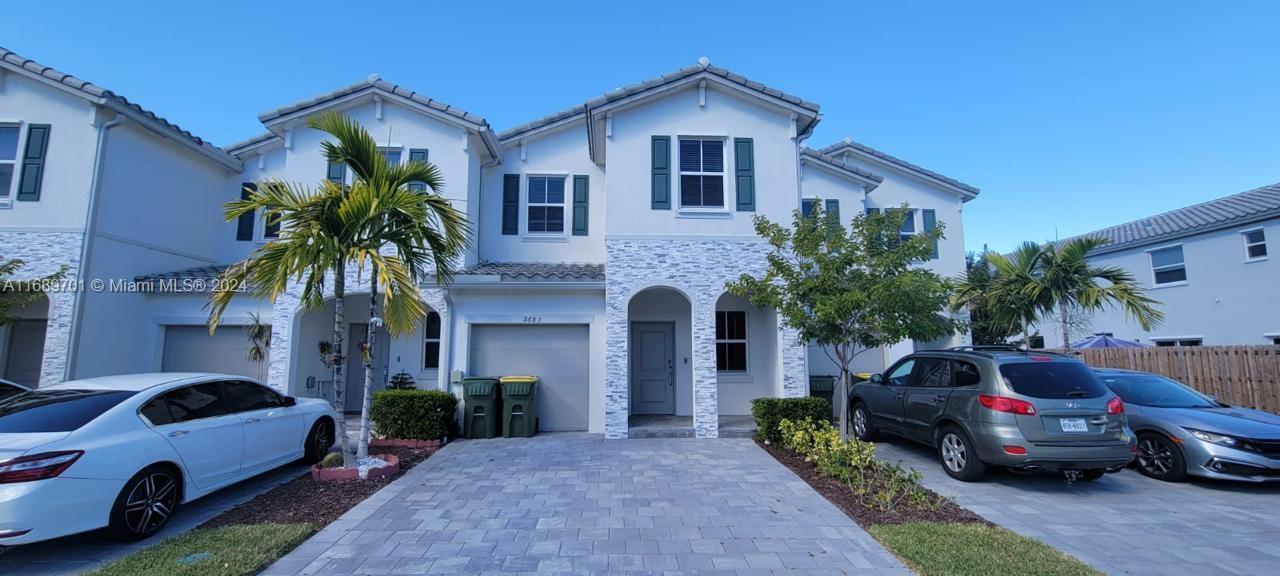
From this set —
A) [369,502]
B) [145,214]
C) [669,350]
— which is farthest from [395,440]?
[145,214]

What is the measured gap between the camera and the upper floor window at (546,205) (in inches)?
477

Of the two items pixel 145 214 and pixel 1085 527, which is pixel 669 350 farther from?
pixel 145 214

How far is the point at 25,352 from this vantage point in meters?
10.4

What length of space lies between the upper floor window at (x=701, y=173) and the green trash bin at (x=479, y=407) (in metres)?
5.17

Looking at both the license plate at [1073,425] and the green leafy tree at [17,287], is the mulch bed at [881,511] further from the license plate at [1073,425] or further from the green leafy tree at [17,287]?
the green leafy tree at [17,287]

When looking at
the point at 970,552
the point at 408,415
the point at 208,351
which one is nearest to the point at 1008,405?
the point at 970,552

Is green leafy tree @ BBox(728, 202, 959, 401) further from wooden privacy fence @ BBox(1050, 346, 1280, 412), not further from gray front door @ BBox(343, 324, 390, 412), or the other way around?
gray front door @ BBox(343, 324, 390, 412)

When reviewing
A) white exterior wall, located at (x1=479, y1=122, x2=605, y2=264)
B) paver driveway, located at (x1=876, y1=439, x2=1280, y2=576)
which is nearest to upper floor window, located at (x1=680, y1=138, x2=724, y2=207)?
white exterior wall, located at (x1=479, y1=122, x2=605, y2=264)

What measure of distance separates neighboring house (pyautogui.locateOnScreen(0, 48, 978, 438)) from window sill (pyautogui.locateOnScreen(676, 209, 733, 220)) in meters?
0.04

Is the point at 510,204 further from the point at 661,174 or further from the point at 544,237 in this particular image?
the point at 661,174

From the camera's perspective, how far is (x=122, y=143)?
10148 mm

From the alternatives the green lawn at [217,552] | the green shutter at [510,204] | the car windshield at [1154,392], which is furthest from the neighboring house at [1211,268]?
the green lawn at [217,552]

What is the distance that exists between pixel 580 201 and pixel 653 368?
4299 millimetres

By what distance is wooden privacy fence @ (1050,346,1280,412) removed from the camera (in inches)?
367
